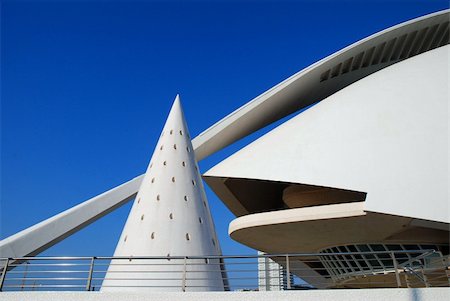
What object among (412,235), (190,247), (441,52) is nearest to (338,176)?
(412,235)

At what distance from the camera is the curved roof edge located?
17.1 meters

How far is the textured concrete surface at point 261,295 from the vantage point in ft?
19.5

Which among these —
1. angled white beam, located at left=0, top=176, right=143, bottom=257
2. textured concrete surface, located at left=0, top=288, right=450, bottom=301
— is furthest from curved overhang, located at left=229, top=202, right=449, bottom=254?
angled white beam, located at left=0, top=176, right=143, bottom=257

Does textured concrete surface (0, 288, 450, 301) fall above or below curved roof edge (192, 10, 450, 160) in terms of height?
below

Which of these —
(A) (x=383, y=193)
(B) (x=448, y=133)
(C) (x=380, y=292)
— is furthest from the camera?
(B) (x=448, y=133)

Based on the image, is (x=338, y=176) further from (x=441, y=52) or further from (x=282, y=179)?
(x=441, y=52)

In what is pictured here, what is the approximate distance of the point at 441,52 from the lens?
13.8 m

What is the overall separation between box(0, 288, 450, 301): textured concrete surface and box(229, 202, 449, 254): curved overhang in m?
3.83

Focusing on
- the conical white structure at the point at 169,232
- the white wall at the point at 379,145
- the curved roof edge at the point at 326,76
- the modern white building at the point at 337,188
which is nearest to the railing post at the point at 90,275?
the conical white structure at the point at 169,232

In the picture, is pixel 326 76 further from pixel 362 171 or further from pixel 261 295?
pixel 261 295

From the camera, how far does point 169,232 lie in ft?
29.3

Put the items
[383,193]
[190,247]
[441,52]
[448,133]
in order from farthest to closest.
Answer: [441,52], [448,133], [383,193], [190,247]

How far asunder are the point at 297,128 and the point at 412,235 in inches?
187

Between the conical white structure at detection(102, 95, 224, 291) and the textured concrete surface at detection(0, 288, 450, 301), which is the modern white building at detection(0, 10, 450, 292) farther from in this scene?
the textured concrete surface at detection(0, 288, 450, 301)
